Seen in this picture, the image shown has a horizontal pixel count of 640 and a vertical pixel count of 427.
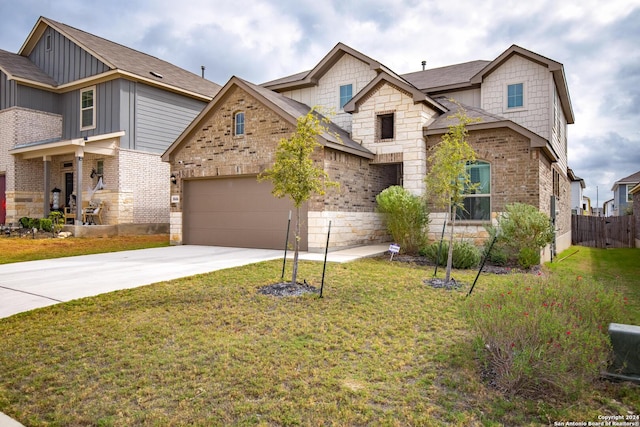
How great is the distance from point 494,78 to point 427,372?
1428 cm

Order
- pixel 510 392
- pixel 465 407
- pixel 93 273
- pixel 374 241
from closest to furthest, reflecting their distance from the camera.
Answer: pixel 465 407, pixel 510 392, pixel 93 273, pixel 374 241

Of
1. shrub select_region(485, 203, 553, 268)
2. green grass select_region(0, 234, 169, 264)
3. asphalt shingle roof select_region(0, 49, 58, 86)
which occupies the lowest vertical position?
green grass select_region(0, 234, 169, 264)

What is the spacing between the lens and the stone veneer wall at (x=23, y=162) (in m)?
20.0

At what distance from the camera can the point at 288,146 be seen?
23.6 ft

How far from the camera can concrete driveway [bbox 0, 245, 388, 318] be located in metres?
6.76

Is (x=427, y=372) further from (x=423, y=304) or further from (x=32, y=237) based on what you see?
(x=32, y=237)

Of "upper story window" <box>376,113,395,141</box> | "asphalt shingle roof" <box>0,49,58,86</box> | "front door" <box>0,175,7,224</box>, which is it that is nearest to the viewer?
"upper story window" <box>376,113,395,141</box>

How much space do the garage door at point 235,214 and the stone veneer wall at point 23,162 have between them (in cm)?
1076

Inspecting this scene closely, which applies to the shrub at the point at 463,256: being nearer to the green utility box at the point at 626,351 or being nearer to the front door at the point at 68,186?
the green utility box at the point at 626,351

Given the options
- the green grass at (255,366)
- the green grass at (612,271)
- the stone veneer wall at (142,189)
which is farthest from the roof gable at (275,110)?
the green grass at (255,366)

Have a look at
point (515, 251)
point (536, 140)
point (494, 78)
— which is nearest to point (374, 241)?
point (515, 251)

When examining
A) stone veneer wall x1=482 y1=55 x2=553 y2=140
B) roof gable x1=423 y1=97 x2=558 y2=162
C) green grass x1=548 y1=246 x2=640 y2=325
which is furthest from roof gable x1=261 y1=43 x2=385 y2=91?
green grass x1=548 y1=246 x2=640 y2=325

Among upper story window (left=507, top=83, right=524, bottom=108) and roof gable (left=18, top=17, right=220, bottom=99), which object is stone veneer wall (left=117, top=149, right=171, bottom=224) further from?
upper story window (left=507, top=83, right=524, bottom=108)

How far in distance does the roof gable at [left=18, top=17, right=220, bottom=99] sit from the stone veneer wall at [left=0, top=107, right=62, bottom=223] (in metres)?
4.12
